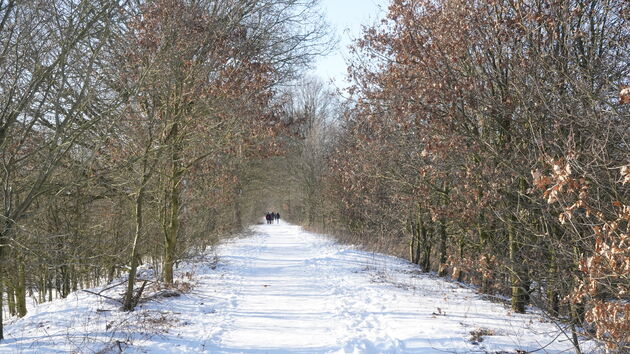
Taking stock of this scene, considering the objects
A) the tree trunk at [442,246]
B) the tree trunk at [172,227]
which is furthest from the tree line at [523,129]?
the tree trunk at [172,227]

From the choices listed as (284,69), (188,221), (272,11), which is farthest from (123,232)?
(272,11)

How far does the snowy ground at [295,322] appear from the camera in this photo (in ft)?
20.6

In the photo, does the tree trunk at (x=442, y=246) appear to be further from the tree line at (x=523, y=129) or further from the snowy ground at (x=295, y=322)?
the tree line at (x=523, y=129)

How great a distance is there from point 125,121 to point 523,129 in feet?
20.6

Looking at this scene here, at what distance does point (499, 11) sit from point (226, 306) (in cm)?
711

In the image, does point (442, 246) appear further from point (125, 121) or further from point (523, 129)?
point (125, 121)

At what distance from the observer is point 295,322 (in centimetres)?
768

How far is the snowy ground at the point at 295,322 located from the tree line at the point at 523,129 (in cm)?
71

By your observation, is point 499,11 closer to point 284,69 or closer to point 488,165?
point 488,165

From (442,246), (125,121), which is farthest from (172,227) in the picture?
(442,246)

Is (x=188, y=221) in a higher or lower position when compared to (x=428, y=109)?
lower

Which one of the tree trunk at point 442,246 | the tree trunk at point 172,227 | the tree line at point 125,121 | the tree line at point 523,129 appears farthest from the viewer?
the tree trunk at point 442,246

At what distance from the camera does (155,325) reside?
732 cm

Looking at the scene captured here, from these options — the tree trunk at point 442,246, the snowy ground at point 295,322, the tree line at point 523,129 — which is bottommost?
the snowy ground at point 295,322
